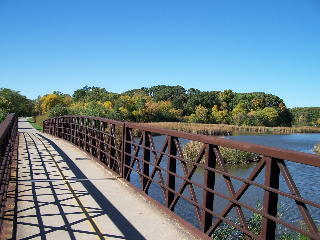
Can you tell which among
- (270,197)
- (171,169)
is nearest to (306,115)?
(171,169)

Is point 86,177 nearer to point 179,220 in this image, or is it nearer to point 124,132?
point 124,132

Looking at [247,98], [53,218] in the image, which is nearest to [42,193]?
[53,218]

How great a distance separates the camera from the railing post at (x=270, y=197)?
10.9 ft

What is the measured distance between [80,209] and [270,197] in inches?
120

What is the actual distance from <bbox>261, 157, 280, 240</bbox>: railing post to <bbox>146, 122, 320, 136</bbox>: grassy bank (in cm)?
4223

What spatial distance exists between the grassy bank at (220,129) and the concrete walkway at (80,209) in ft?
126

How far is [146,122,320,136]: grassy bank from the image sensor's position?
1874 inches

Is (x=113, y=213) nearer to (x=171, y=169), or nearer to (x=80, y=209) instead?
→ (x=80, y=209)

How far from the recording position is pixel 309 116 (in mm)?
141625

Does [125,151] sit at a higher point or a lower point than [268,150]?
lower

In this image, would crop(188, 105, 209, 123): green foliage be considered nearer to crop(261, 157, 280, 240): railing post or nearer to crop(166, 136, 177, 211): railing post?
crop(166, 136, 177, 211): railing post

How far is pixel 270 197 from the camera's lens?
3.38 m

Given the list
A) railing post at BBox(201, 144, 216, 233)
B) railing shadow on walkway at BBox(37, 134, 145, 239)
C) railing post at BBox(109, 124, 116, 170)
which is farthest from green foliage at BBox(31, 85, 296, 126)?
railing post at BBox(201, 144, 216, 233)

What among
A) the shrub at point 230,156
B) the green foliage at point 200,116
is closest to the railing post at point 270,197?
the shrub at point 230,156
